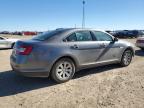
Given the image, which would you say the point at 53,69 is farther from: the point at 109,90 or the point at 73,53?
the point at 109,90

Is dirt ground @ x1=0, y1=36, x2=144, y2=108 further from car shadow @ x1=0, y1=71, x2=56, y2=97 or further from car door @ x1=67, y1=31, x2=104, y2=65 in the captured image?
car door @ x1=67, y1=31, x2=104, y2=65

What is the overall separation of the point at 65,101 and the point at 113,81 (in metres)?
2.04

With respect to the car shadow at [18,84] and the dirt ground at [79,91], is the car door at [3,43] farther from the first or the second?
the car shadow at [18,84]

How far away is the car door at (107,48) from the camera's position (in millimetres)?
7150

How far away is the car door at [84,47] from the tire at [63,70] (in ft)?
1.06

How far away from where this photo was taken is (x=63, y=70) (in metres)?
6.15

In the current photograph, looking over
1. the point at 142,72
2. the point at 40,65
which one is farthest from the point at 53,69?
the point at 142,72

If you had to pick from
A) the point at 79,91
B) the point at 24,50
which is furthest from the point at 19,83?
the point at 79,91

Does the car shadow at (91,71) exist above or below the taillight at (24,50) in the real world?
below

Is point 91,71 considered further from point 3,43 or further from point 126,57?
point 3,43

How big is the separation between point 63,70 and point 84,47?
100 centimetres

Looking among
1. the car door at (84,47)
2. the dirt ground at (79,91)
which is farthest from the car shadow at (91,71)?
the car door at (84,47)

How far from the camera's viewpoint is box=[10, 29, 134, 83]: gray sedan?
565 cm

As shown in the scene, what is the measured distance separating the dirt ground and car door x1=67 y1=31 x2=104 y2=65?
1.92 ft
